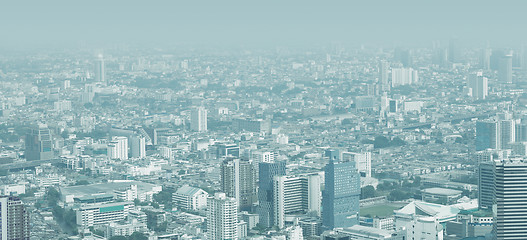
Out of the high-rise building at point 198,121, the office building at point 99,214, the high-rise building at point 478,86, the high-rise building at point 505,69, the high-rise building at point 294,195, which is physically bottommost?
the office building at point 99,214

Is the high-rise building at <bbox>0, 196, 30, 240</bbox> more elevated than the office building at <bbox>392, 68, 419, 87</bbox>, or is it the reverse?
the office building at <bbox>392, 68, 419, 87</bbox>

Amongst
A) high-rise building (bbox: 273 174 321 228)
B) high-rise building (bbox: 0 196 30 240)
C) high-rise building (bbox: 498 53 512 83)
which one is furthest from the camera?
high-rise building (bbox: 498 53 512 83)

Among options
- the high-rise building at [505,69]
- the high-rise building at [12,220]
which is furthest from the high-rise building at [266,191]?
the high-rise building at [505,69]

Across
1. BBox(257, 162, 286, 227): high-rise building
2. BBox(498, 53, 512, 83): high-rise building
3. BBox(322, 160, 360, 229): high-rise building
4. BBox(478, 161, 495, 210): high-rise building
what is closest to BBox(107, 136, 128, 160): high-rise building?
BBox(257, 162, 286, 227): high-rise building

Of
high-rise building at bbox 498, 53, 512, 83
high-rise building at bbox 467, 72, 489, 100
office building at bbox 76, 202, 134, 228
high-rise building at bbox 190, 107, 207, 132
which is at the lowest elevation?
office building at bbox 76, 202, 134, 228

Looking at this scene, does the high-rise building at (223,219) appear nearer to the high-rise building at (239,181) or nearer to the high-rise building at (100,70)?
the high-rise building at (239,181)

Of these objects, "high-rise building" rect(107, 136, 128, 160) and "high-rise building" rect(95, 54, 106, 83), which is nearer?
"high-rise building" rect(107, 136, 128, 160)

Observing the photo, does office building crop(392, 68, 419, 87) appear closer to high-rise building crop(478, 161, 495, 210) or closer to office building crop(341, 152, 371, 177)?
office building crop(341, 152, 371, 177)

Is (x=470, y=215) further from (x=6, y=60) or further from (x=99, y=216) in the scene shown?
(x=6, y=60)
